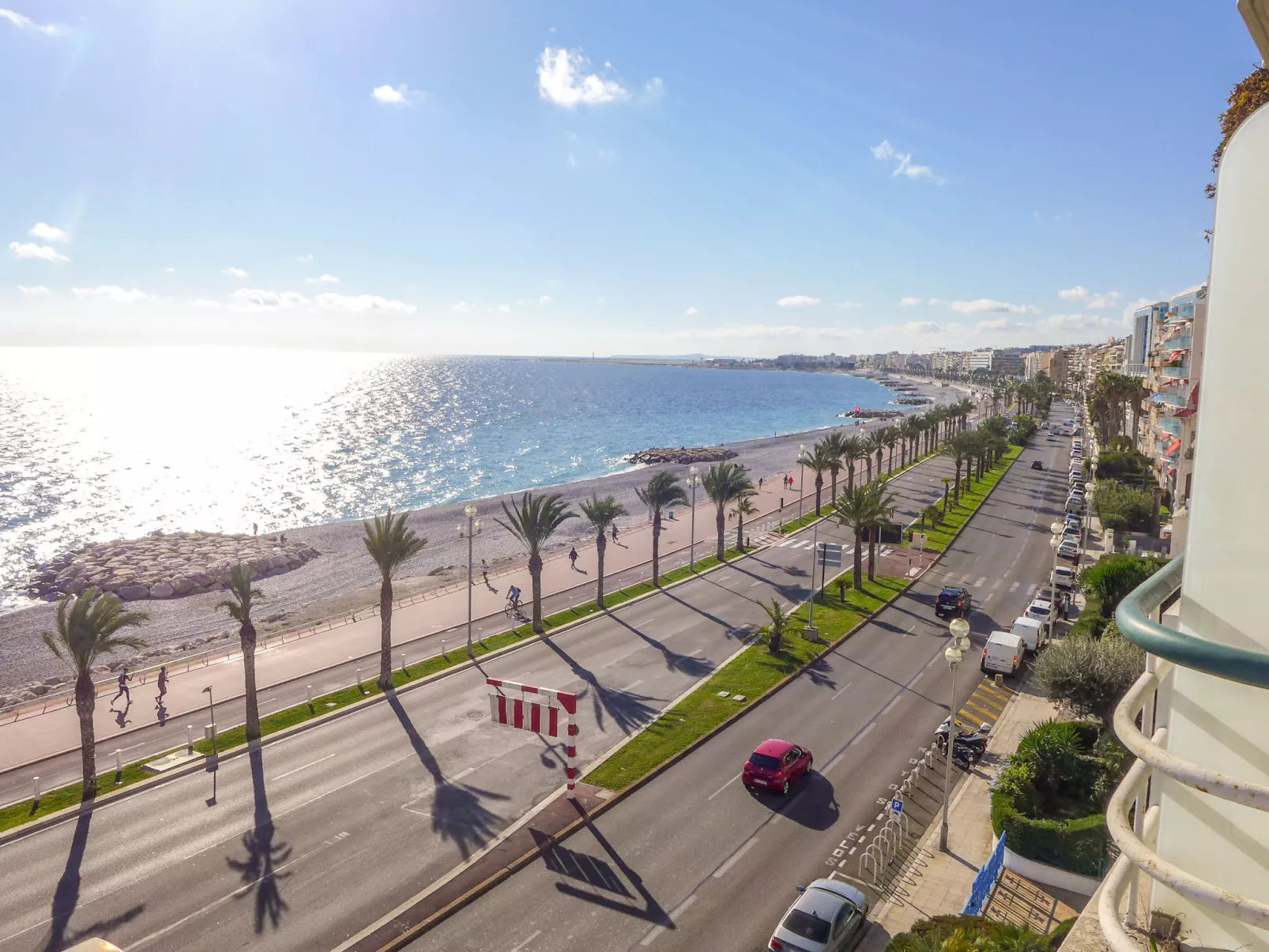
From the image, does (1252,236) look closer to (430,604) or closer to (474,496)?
(430,604)

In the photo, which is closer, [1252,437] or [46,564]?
[1252,437]

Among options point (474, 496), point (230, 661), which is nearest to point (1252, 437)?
point (230, 661)

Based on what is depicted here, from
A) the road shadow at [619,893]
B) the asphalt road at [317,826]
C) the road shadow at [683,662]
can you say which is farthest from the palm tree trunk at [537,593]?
the road shadow at [619,893]

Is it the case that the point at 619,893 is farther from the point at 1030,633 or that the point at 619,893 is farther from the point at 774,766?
the point at 1030,633

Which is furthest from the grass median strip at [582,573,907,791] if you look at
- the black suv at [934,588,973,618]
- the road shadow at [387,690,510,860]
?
the road shadow at [387,690,510,860]

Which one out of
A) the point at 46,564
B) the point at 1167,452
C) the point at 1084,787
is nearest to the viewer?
the point at 1084,787

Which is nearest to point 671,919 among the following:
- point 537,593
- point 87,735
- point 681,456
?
point 87,735

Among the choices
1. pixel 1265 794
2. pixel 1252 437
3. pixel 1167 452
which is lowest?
pixel 1167 452
